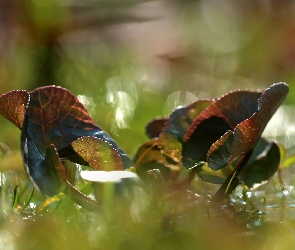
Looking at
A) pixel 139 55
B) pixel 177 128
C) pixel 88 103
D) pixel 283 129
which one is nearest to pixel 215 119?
pixel 177 128

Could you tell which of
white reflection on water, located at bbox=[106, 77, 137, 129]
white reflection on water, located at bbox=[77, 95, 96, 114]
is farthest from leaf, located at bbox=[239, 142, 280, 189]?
white reflection on water, located at bbox=[77, 95, 96, 114]

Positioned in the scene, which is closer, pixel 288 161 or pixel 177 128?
pixel 177 128

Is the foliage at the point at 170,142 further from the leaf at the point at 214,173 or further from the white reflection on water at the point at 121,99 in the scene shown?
the white reflection on water at the point at 121,99

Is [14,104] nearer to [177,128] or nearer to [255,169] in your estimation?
[177,128]

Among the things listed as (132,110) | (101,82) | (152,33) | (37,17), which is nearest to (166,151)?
(132,110)

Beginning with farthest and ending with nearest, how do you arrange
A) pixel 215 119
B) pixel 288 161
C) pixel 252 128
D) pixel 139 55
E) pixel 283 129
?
pixel 139 55, pixel 283 129, pixel 288 161, pixel 215 119, pixel 252 128
